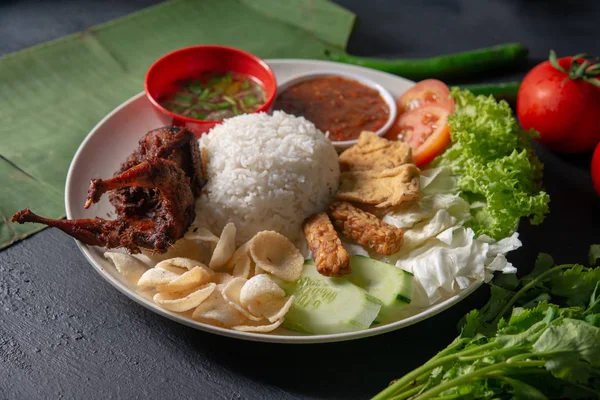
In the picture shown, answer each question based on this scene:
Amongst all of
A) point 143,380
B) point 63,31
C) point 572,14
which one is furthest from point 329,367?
point 572,14

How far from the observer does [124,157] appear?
13.2 ft

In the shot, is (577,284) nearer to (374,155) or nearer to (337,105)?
(374,155)

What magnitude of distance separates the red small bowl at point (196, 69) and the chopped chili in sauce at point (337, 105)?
208mm

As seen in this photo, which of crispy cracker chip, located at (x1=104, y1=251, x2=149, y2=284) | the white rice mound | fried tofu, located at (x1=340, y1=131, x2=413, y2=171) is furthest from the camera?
fried tofu, located at (x1=340, y1=131, x2=413, y2=171)

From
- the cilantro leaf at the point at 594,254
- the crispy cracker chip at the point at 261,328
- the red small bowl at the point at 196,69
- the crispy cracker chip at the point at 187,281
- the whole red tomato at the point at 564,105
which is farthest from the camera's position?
the whole red tomato at the point at 564,105

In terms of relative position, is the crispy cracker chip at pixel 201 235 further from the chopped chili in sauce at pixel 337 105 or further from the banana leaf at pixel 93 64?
the chopped chili in sauce at pixel 337 105

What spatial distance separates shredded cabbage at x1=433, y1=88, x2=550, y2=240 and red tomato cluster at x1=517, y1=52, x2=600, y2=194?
66cm

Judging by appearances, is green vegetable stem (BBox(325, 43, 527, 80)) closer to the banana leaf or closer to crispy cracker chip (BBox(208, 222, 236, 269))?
the banana leaf

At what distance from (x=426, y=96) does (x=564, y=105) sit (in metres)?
0.95

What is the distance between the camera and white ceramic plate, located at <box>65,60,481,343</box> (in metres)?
2.93

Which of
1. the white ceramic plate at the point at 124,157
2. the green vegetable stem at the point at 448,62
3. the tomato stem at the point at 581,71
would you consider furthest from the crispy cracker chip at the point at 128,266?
the tomato stem at the point at 581,71

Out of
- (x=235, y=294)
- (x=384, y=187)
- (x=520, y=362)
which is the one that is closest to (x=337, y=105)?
(x=384, y=187)

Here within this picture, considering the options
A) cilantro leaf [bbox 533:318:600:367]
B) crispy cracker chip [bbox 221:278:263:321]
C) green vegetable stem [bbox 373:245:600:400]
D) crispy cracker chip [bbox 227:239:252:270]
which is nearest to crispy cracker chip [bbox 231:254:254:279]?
crispy cracker chip [bbox 227:239:252:270]

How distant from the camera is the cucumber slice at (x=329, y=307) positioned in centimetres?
295
